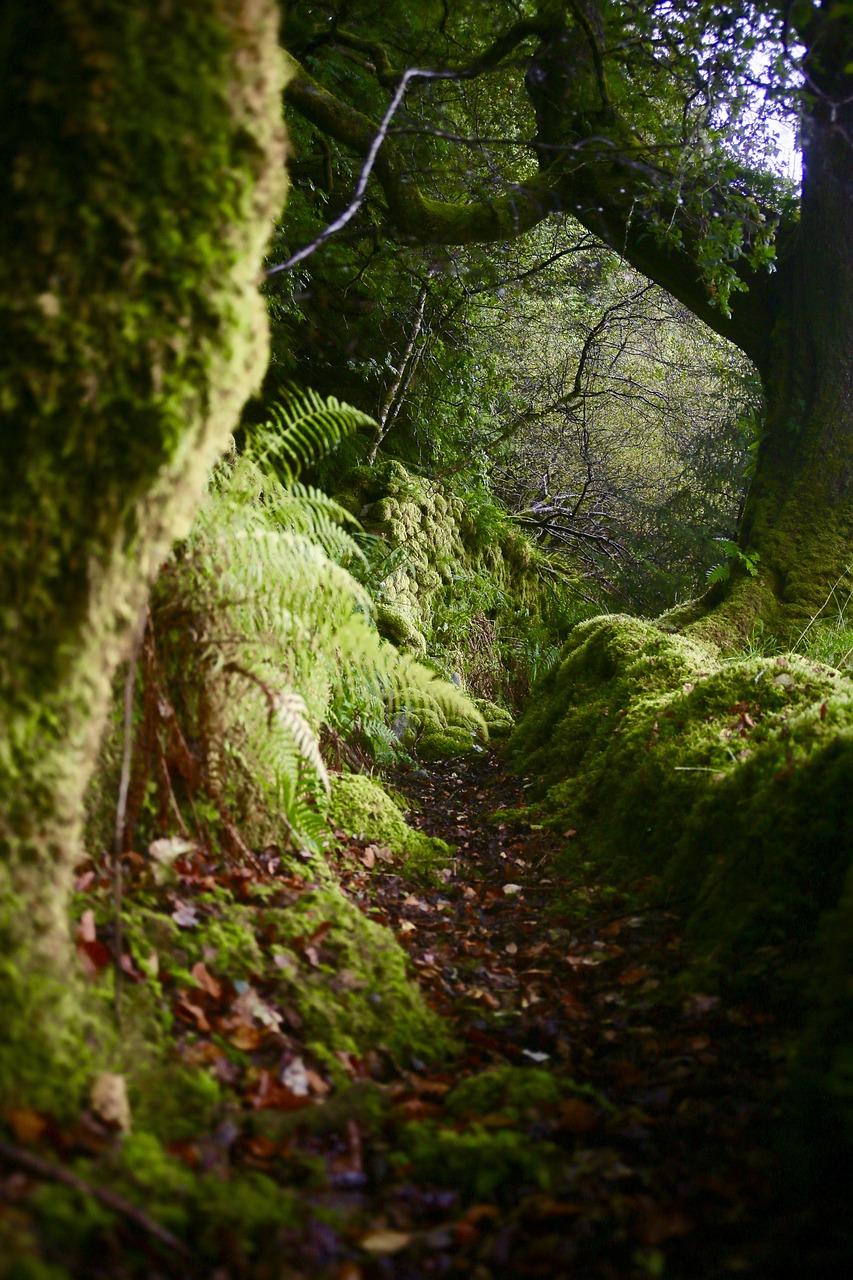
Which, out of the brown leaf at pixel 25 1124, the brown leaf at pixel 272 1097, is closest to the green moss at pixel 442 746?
the brown leaf at pixel 272 1097

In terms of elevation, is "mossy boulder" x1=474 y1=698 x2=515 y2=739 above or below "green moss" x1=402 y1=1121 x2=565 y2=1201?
below

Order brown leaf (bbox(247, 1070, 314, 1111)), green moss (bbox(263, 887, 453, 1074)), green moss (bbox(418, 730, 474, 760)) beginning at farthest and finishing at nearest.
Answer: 1. green moss (bbox(418, 730, 474, 760))
2. green moss (bbox(263, 887, 453, 1074))
3. brown leaf (bbox(247, 1070, 314, 1111))

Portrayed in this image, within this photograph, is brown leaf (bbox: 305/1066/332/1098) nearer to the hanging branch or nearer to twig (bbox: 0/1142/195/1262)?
twig (bbox: 0/1142/195/1262)

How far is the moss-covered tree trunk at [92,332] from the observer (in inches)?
53.4

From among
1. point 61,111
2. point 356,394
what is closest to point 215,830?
point 61,111

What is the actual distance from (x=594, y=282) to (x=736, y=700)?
9306mm

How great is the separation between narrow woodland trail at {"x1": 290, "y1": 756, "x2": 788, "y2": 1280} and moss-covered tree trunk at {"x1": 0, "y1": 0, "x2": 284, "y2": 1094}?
0.87 meters

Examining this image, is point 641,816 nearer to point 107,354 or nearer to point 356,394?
point 107,354

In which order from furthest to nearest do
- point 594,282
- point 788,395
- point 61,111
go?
point 594,282, point 788,395, point 61,111

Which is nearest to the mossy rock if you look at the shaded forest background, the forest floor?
the shaded forest background

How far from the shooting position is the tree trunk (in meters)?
6.75

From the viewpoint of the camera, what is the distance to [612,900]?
11.2 feet

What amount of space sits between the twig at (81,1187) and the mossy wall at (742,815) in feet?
3.94

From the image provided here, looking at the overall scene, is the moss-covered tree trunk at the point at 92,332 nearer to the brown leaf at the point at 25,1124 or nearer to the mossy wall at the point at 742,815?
the brown leaf at the point at 25,1124
